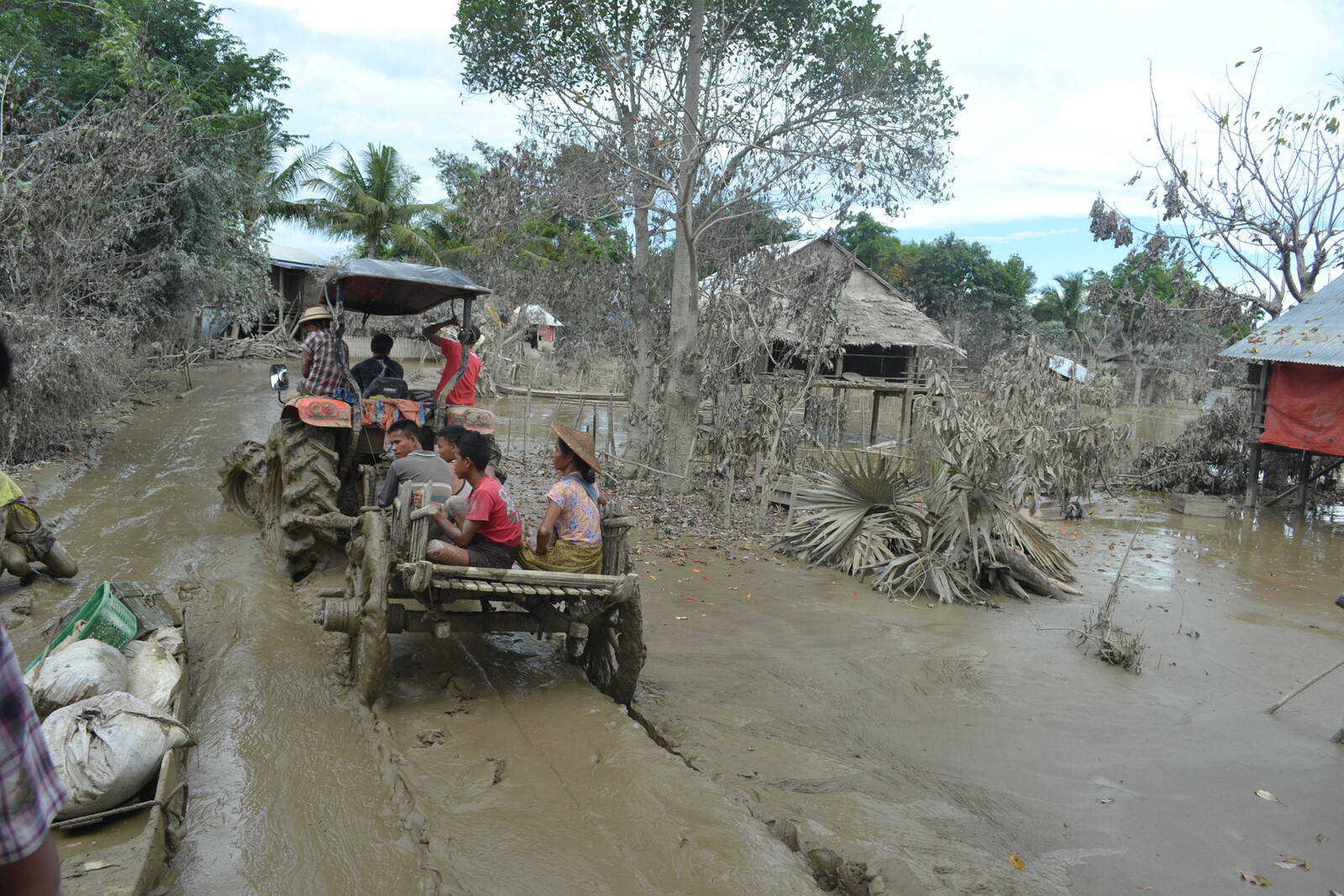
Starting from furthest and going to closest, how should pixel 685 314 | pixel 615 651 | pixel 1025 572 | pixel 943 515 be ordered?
pixel 685 314 < pixel 943 515 < pixel 1025 572 < pixel 615 651

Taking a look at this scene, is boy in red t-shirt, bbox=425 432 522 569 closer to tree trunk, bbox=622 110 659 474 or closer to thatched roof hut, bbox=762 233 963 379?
tree trunk, bbox=622 110 659 474

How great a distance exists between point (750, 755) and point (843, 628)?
116 inches

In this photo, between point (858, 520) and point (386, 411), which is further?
point (858, 520)

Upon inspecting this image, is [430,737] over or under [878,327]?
under

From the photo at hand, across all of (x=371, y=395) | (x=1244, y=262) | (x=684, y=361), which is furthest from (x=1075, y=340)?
(x=371, y=395)

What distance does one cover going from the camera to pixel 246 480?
Answer: 9086 millimetres

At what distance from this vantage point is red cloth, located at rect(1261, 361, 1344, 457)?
14.9m

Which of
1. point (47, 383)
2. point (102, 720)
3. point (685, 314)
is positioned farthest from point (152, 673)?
point (685, 314)

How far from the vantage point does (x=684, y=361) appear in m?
12.6

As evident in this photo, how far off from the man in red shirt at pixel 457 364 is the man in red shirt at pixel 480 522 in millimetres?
2739

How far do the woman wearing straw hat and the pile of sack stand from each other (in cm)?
201

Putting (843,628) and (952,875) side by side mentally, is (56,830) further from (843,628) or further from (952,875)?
(843,628)

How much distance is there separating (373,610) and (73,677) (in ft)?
4.47

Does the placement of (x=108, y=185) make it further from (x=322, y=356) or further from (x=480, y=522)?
(x=480, y=522)
